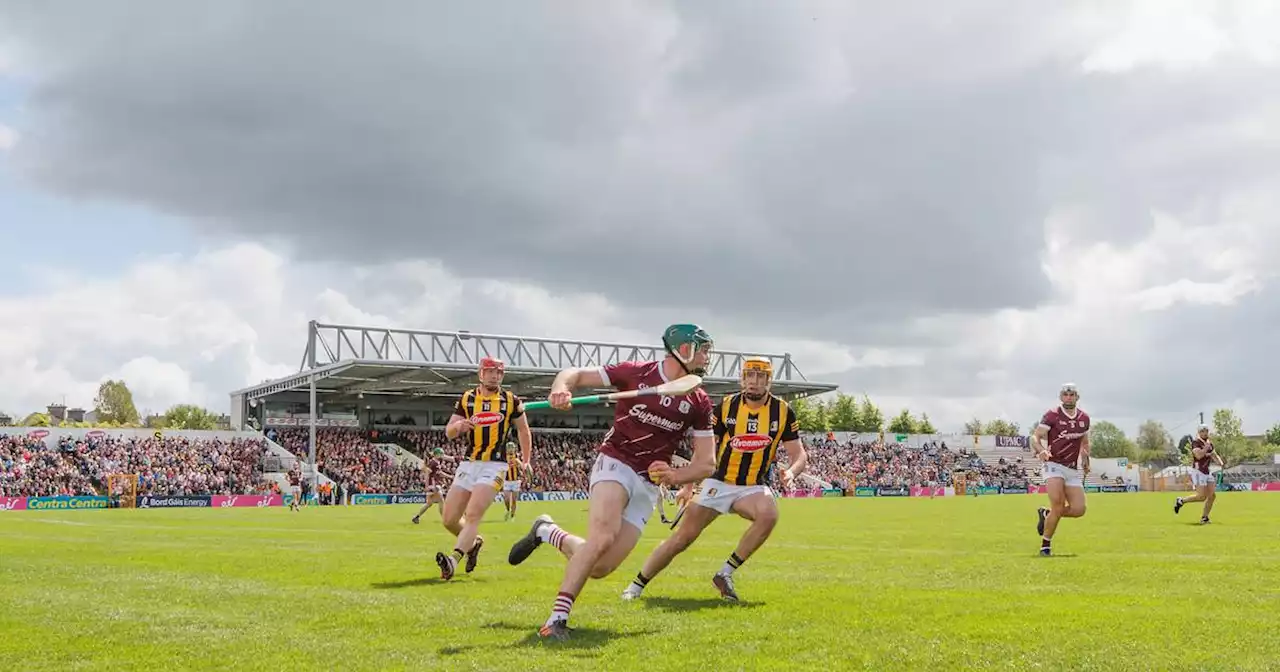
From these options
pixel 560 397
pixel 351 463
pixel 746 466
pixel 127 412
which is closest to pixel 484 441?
pixel 746 466

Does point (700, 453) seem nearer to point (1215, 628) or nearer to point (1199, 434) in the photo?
point (1215, 628)

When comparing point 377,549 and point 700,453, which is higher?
point 700,453

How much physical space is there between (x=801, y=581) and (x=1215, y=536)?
40.2 ft

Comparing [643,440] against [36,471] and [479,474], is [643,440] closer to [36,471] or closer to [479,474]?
[479,474]

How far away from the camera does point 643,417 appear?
902cm

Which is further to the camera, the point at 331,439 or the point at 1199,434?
the point at 331,439

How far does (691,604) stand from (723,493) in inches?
47.8

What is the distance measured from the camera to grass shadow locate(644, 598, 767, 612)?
391 inches

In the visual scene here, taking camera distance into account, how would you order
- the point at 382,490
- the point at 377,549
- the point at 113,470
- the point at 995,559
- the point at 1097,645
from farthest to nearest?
the point at 382,490 < the point at 113,470 < the point at 377,549 < the point at 995,559 < the point at 1097,645

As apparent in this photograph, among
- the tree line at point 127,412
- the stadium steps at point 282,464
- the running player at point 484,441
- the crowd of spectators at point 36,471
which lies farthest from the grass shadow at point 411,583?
the tree line at point 127,412

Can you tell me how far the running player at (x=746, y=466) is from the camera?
35.2 ft

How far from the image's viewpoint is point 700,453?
910cm

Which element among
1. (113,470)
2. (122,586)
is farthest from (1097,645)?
(113,470)

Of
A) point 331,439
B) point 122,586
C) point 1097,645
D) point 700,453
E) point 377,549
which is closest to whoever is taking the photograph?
point 1097,645
